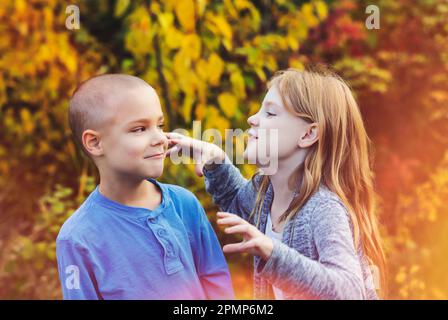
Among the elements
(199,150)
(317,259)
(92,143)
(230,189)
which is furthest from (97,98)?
(317,259)

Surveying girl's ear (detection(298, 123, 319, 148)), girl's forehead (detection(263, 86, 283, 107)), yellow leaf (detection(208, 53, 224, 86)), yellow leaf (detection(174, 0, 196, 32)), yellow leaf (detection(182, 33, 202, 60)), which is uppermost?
yellow leaf (detection(174, 0, 196, 32))

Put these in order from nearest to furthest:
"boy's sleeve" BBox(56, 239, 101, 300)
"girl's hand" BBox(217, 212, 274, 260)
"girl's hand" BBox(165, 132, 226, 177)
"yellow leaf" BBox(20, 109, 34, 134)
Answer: "girl's hand" BBox(217, 212, 274, 260)
"boy's sleeve" BBox(56, 239, 101, 300)
"girl's hand" BBox(165, 132, 226, 177)
"yellow leaf" BBox(20, 109, 34, 134)

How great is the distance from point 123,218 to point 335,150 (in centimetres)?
47

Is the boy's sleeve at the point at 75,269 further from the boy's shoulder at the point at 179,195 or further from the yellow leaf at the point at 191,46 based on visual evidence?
the yellow leaf at the point at 191,46

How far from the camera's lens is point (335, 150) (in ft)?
4.42

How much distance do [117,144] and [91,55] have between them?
1.62 m

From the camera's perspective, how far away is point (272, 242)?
3.65ft

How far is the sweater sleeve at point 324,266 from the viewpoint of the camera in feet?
3.68

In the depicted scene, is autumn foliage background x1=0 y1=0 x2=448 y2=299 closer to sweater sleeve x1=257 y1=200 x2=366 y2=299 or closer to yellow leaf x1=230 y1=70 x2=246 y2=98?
yellow leaf x1=230 y1=70 x2=246 y2=98

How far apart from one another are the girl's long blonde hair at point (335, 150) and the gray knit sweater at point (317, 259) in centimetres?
3

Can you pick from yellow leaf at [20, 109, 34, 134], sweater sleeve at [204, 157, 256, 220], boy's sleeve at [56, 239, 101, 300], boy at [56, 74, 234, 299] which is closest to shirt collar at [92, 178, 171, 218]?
boy at [56, 74, 234, 299]

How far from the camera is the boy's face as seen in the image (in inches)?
49.1

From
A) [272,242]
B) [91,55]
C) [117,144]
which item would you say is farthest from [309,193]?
[91,55]

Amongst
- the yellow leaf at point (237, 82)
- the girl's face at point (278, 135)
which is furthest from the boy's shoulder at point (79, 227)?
the yellow leaf at point (237, 82)
